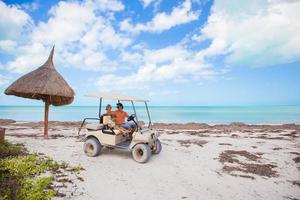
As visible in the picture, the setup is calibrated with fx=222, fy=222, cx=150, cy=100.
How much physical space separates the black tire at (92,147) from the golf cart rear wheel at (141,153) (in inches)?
55.7

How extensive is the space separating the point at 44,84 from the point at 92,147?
4.02 meters

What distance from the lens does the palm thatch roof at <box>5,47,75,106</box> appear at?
9.77 meters

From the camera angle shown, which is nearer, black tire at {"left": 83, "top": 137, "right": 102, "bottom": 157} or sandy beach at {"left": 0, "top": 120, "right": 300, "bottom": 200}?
sandy beach at {"left": 0, "top": 120, "right": 300, "bottom": 200}

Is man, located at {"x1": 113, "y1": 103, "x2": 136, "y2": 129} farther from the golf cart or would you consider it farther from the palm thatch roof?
the palm thatch roof

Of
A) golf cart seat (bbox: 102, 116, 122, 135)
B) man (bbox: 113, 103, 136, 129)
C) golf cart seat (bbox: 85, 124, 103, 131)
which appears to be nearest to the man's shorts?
man (bbox: 113, 103, 136, 129)

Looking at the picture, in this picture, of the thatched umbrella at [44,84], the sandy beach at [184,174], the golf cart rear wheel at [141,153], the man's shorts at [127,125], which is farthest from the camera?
the thatched umbrella at [44,84]

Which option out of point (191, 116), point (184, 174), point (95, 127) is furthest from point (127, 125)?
point (191, 116)

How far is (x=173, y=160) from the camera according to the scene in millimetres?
7977

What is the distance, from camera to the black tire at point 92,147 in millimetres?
7879

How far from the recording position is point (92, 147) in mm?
8055

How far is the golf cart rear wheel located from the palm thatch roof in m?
4.91

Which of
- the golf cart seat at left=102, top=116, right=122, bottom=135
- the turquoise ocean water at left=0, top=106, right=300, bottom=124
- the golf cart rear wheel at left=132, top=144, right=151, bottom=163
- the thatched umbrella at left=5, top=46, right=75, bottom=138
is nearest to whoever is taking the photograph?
the golf cart rear wheel at left=132, top=144, right=151, bottom=163

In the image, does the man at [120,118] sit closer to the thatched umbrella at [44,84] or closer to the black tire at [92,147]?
the black tire at [92,147]

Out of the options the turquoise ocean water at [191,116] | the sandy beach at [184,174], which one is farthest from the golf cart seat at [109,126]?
the turquoise ocean water at [191,116]
